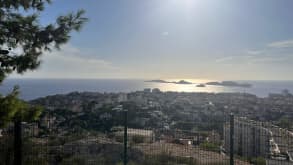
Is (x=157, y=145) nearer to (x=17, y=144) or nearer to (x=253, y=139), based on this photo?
(x=253, y=139)

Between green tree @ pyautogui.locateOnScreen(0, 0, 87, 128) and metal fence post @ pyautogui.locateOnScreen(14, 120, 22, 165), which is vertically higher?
green tree @ pyautogui.locateOnScreen(0, 0, 87, 128)

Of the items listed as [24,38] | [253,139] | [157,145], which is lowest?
[157,145]

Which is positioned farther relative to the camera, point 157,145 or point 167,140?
point 157,145

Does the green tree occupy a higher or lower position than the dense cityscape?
higher

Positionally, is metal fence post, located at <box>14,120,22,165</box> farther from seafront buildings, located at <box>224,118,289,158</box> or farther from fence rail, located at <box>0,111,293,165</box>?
seafront buildings, located at <box>224,118,289,158</box>

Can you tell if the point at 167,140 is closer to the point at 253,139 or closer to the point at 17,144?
the point at 253,139

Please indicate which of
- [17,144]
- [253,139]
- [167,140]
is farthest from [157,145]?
[17,144]

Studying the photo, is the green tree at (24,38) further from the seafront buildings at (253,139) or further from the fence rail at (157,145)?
the seafront buildings at (253,139)

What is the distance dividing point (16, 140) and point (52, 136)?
1147 millimetres

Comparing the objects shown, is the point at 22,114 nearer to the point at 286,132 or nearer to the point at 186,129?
the point at 186,129

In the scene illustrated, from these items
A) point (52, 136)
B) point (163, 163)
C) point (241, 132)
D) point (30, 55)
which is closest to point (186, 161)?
point (163, 163)

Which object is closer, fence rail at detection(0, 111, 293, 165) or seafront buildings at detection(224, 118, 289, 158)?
seafront buildings at detection(224, 118, 289, 158)

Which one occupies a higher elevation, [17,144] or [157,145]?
[17,144]

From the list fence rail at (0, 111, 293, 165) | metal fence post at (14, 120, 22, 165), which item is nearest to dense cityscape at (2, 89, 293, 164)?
fence rail at (0, 111, 293, 165)
